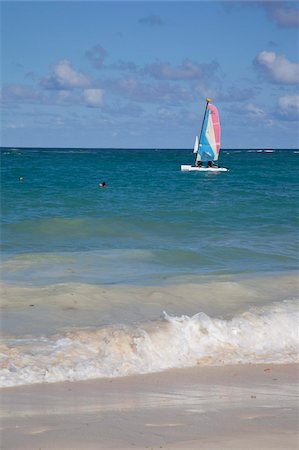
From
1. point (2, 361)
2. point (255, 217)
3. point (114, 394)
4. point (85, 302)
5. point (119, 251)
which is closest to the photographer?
point (114, 394)

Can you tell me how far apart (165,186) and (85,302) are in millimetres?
29412

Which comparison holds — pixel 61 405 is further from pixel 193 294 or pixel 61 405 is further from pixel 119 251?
pixel 119 251

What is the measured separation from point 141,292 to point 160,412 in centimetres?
532

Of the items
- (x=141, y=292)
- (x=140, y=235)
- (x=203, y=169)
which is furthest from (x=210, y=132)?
(x=141, y=292)

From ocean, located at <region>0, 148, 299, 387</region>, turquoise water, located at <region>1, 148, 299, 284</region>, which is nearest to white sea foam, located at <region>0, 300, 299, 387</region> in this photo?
ocean, located at <region>0, 148, 299, 387</region>

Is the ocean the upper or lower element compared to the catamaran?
lower

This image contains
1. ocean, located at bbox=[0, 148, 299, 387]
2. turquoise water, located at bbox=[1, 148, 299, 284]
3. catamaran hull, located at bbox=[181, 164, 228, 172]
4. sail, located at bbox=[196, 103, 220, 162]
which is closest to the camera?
ocean, located at bbox=[0, 148, 299, 387]

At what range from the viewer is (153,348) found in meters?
8.70

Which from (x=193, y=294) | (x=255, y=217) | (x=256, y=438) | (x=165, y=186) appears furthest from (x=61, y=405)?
(x=165, y=186)

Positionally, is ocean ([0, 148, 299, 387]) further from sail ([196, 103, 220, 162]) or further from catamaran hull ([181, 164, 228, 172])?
sail ([196, 103, 220, 162])

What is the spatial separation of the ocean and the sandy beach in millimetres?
527

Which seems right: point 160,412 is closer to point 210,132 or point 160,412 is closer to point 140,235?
point 140,235

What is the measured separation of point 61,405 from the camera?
667cm

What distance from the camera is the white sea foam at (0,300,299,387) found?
7836 millimetres
